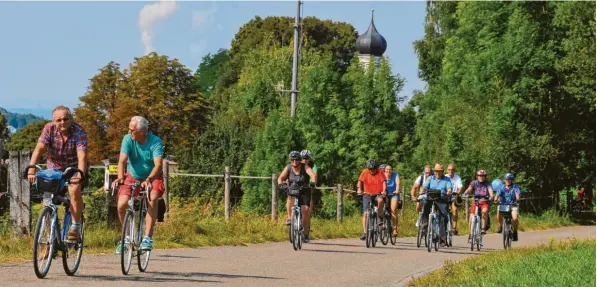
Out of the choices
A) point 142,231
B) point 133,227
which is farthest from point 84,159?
point 142,231

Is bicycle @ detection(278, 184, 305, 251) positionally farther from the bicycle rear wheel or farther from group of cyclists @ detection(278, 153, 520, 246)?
the bicycle rear wheel

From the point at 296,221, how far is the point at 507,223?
6.46m

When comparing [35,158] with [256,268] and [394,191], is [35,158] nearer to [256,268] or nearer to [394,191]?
[256,268]

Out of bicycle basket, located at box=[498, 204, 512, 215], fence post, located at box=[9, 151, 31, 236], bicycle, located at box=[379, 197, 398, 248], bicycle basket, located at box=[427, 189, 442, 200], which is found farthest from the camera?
bicycle basket, located at box=[498, 204, 512, 215]

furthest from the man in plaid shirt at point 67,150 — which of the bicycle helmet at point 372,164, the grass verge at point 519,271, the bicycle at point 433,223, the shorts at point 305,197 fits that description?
the bicycle at point 433,223

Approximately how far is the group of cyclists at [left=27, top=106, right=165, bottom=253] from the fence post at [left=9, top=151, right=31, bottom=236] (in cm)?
437

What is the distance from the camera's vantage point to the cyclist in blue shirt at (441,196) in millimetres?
22406

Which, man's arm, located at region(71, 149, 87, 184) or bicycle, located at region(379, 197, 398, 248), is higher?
man's arm, located at region(71, 149, 87, 184)

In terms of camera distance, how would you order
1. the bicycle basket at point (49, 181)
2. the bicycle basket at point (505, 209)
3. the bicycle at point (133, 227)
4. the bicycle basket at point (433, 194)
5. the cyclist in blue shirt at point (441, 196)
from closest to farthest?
the bicycle basket at point (49, 181) → the bicycle at point (133, 227) → the bicycle basket at point (433, 194) → the cyclist in blue shirt at point (441, 196) → the bicycle basket at point (505, 209)

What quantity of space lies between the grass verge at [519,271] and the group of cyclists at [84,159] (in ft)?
10.2

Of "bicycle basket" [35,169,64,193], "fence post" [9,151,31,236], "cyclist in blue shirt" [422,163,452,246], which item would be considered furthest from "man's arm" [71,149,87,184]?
"cyclist in blue shirt" [422,163,452,246]

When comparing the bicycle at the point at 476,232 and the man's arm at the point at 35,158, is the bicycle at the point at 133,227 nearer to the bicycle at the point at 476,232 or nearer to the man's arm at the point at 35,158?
the man's arm at the point at 35,158

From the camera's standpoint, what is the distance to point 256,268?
49.4ft

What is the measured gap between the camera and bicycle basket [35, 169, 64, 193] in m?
12.1
